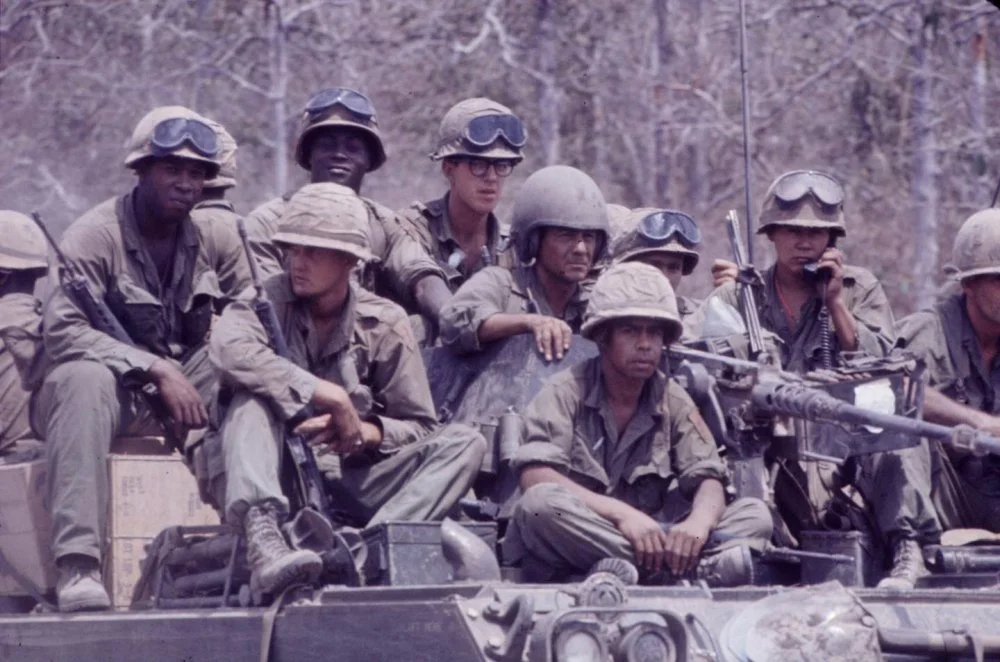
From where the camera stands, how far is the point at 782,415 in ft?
24.8

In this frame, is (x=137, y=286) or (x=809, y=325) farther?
(x=809, y=325)

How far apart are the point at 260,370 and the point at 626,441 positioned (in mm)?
1225

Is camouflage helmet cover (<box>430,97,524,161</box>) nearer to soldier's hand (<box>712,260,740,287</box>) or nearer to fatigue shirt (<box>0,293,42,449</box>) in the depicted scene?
soldier's hand (<box>712,260,740,287</box>)

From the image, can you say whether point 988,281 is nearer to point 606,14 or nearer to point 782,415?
point 782,415

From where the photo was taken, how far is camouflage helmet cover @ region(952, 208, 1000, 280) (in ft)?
28.0

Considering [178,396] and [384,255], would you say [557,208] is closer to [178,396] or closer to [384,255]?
[384,255]

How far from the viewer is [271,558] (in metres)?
6.85

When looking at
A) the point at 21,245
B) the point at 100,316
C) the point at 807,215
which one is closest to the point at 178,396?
the point at 100,316

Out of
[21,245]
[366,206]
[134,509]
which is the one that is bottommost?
[134,509]

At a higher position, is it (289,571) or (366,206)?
(366,206)

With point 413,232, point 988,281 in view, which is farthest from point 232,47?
point 988,281

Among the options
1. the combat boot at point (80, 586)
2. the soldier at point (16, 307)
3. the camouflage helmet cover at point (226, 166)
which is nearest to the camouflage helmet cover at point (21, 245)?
the soldier at point (16, 307)

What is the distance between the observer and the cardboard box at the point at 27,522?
7789 mm

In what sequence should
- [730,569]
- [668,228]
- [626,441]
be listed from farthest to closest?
[668,228] < [626,441] < [730,569]
